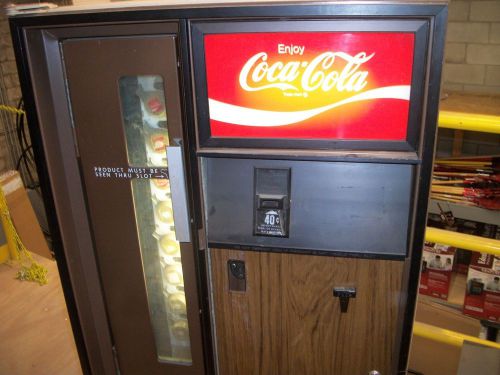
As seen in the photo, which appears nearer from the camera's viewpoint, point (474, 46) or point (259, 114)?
point (259, 114)

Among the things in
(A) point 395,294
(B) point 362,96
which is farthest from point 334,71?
(A) point 395,294

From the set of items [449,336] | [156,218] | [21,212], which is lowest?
[449,336]

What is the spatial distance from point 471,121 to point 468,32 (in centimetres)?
189

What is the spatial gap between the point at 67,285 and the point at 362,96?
1.24 m

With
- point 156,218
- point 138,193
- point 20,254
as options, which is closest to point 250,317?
point 156,218

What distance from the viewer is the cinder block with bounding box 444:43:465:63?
3172mm

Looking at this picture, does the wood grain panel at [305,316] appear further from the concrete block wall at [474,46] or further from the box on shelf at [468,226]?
the concrete block wall at [474,46]

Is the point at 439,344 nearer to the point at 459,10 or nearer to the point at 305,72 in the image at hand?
the point at 305,72

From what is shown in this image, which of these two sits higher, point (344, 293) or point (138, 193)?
point (138, 193)

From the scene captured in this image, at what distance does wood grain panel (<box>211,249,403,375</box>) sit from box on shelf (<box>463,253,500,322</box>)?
32.0 inches

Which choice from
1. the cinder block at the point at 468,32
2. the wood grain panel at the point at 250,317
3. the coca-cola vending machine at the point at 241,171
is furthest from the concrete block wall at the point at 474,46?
the wood grain panel at the point at 250,317

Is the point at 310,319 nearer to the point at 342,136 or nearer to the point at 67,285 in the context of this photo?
the point at 342,136

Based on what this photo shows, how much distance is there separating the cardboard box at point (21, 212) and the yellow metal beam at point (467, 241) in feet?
8.95

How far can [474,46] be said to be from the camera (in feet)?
10.2
